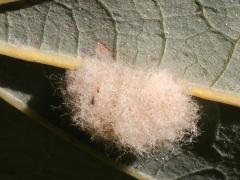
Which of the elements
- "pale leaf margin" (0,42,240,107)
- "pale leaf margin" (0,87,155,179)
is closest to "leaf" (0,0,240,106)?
"pale leaf margin" (0,42,240,107)

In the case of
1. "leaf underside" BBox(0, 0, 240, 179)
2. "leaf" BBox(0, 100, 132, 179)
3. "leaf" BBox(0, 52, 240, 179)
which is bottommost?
"leaf" BBox(0, 100, 132, 179)

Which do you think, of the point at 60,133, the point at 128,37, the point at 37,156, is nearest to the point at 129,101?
the point at 128,37

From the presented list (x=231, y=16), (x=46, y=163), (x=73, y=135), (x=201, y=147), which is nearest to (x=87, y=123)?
(x=73, y=135)

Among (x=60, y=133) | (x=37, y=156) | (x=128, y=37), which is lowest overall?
(x=37, y=156)

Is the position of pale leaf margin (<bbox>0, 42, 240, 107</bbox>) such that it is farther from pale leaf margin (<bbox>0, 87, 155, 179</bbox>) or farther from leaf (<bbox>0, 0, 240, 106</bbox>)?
pale leaf margin (<bbox>0, 87, 155, 179</bbox>)

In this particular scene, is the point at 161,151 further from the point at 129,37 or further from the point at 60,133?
the point at 129,37

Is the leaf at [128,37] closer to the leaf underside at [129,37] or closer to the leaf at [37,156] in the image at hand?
the leaf underside at [129,37]

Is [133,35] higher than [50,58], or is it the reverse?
[133,35]

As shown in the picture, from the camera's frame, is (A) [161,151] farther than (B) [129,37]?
Yes
